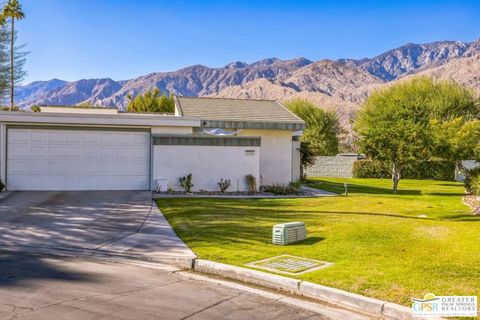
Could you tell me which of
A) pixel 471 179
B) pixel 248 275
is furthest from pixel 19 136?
pixel 471 179

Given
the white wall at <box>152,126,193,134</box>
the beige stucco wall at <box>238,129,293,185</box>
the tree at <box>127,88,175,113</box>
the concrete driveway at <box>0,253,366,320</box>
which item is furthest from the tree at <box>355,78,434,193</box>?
the tree at <box>127,88,175,113</box>

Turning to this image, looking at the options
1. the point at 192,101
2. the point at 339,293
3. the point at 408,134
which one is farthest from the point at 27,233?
the point at 408,134

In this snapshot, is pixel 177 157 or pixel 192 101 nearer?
pixel 177 157

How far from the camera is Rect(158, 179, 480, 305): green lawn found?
6.80 m

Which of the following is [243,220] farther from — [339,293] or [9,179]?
[9,179]

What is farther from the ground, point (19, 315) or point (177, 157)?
point (177, 157)

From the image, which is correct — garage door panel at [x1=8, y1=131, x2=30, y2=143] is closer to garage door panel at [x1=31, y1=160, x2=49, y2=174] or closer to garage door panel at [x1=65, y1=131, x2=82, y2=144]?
garage door panel at [x1=31, y1=160, x2=49, y2=174]

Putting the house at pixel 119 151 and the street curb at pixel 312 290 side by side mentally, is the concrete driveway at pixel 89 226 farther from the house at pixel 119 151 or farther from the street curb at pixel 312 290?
the house at pixel 119 151

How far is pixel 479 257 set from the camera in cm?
802

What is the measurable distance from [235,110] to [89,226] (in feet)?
41.4

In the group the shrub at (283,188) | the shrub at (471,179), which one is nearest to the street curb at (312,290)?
the shrub at (283,188)

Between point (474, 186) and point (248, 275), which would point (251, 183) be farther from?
point (248, 275)

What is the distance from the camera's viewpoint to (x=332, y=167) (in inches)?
1494

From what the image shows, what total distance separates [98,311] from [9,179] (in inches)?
565
